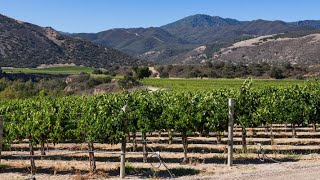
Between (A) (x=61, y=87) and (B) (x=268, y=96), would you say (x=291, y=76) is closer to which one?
(A) (x=61, y=87)

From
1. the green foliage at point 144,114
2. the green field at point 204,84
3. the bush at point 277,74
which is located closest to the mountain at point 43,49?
the green field at point 204,84

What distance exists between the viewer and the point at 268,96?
23.3 m

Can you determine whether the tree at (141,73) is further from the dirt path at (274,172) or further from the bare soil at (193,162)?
the dirt path at (274,172)

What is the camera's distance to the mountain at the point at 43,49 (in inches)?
4158

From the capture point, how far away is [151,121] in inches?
748

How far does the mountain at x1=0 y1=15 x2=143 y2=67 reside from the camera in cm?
10562

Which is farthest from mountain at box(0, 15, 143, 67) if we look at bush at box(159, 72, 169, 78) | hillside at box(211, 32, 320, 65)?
hillside at box(211, 32, 320, 65)

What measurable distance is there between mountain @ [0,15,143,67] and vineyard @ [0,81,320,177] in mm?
84224

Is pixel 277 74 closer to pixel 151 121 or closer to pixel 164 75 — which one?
pixel 164 75

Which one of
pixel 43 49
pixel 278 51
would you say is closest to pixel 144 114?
pixel 43 49

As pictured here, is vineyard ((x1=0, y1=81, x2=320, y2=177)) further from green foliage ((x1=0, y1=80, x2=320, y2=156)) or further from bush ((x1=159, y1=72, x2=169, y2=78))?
bush ((x1=159, y1=72, x2=169, y2=78))

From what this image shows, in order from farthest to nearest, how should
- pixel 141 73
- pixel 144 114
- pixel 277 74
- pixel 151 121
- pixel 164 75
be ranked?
pixel 164 75, pixel 277 74, pixel 141 73, pixel 151 121, pixel 144 114

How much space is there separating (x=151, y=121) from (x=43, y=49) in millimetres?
101565

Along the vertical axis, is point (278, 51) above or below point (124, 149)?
above
